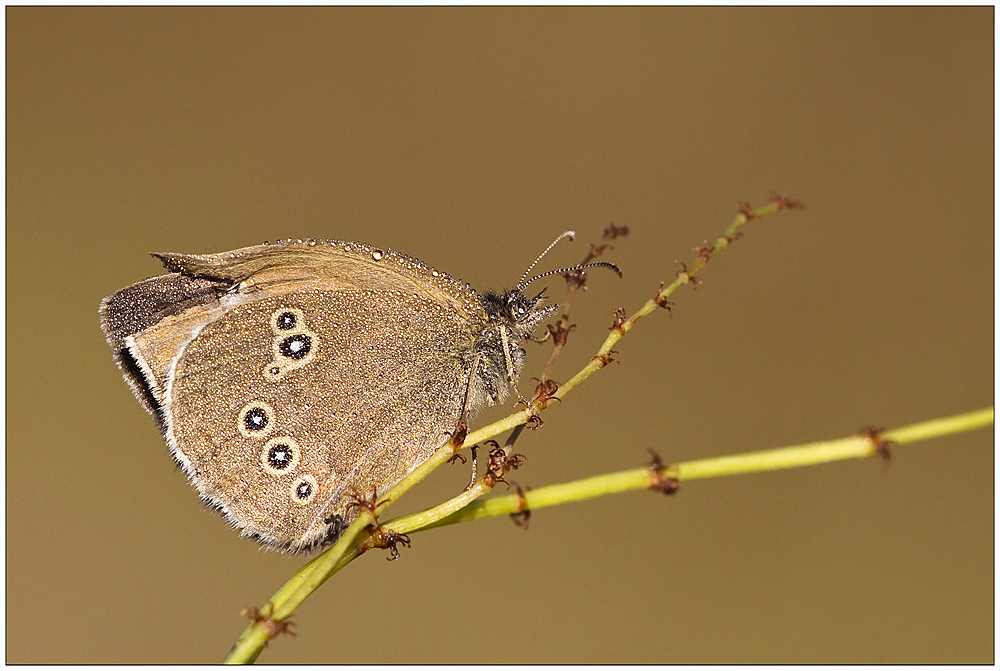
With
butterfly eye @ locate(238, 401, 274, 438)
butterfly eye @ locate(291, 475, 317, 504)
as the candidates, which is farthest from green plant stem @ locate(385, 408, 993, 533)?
butterfly eye @ locate(238, 401, 274, 438)

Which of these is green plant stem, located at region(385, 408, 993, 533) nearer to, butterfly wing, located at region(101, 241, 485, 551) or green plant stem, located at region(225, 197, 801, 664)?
green plant stem, located at region(225, 197, 801, 664)

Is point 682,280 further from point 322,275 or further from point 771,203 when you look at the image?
point 322,275

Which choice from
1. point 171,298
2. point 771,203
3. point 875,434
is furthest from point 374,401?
point 875,434

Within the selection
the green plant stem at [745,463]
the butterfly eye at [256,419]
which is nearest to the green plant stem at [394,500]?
the green plant stem at [745,463]

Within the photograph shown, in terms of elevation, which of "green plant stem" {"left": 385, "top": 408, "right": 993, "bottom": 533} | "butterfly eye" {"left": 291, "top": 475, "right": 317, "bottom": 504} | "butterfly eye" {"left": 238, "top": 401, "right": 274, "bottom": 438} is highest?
"green plant stem" {"left": 385, "top": 408, "right": 993, "bottom": 533}

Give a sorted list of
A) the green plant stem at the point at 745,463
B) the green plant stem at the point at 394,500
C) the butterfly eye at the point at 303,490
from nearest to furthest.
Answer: the green plant stem at the point at 745,463
the green plant stem at the point at 394,500
the butterfly eye at the point at 303,490

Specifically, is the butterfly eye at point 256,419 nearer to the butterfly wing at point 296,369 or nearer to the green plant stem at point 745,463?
the butterfly wing at point 296,369

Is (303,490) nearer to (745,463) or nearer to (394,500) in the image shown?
(394,500)

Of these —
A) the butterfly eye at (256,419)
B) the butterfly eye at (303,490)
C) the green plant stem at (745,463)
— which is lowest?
the butterfly eye at (303,490)
